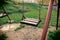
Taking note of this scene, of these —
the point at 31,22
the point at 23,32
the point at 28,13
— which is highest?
the point at 28,13

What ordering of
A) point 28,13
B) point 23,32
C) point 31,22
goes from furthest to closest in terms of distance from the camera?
point 28,13 → point 31,22 → point 23,32

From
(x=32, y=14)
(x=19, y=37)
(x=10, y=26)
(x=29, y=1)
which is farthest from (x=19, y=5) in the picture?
(x=19, y=37)

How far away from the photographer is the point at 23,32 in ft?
17.0

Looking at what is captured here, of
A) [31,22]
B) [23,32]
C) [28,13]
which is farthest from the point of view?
[28,13]

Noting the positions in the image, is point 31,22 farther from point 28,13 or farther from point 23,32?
point 28,13

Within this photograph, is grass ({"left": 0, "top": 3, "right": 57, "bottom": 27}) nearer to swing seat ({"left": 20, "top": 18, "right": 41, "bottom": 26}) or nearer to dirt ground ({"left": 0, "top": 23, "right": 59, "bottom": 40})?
swing seat ({"left": 20, "top": 18, "right": 41, "bottom": 26})

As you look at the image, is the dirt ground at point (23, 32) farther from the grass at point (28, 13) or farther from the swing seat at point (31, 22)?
the grass at point (28, 13)

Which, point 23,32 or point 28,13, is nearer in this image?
point 23,32

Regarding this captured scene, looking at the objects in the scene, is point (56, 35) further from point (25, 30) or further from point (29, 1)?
point (29, 1)

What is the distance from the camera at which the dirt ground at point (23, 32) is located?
4.74 meters

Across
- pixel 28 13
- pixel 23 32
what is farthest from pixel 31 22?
pixel 28 13

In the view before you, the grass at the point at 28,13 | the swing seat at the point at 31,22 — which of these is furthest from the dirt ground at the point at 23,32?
the grass at the point at 28,13

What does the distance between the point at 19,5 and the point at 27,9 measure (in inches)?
33.3

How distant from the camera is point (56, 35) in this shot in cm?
434
